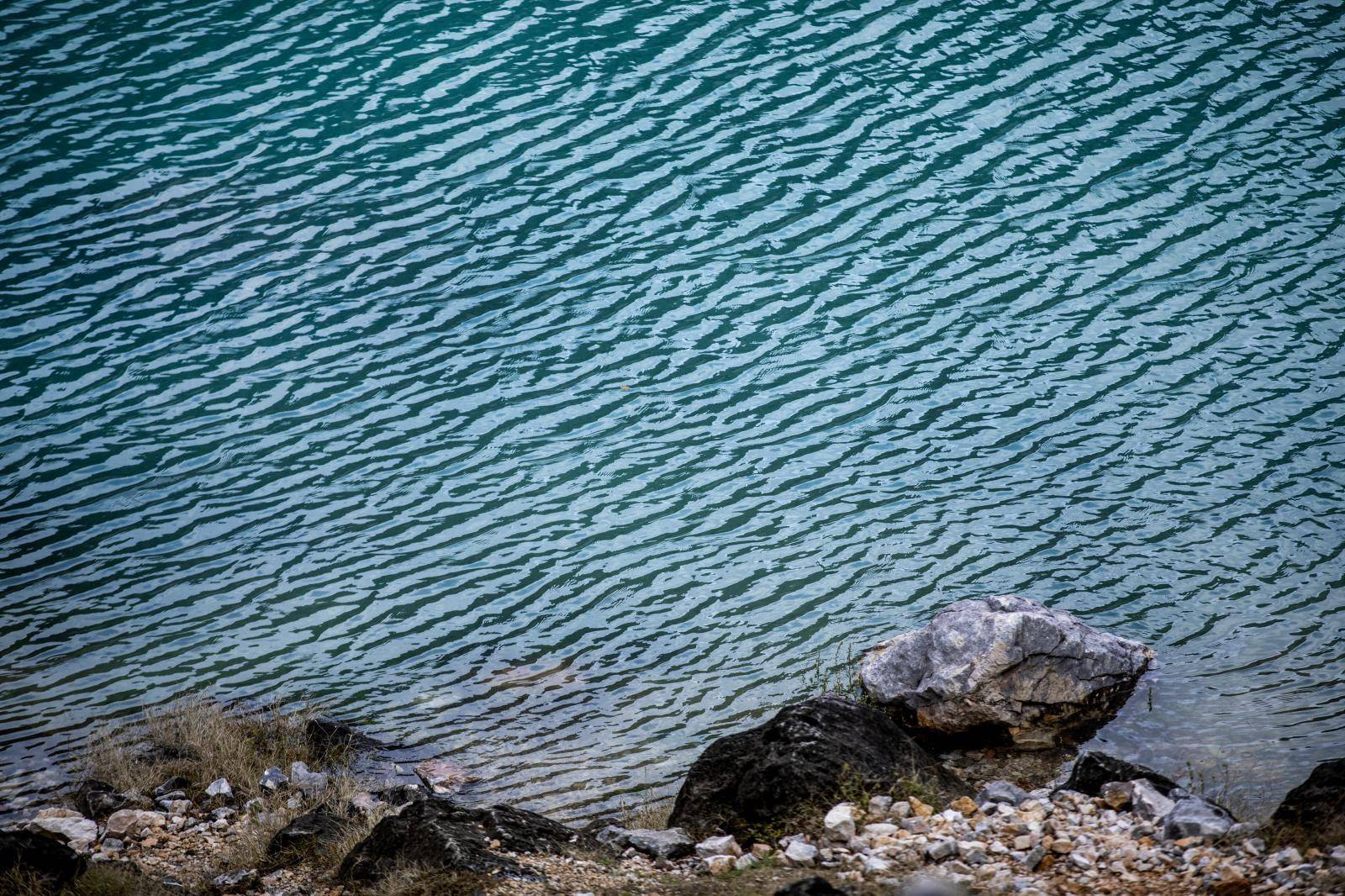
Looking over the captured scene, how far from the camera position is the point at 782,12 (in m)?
31.8

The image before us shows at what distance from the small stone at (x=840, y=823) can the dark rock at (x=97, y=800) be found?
7766mm

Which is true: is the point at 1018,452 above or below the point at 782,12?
below

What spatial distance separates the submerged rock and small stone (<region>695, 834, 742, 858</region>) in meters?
4.50

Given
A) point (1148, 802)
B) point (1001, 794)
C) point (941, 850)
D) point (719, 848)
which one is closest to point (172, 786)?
point (719, 848)

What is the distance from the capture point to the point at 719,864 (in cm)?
972

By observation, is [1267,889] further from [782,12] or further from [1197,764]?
[782,12]

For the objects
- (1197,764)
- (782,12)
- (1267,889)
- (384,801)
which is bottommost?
(1197,764)

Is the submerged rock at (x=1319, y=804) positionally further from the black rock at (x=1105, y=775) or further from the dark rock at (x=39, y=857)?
the dark rock at (x=39, y=857)

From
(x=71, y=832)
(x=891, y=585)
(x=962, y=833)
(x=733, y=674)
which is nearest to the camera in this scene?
(x=962, y=833)

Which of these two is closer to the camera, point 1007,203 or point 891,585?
point 891,585

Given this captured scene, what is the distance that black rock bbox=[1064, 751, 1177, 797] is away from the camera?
10.5 meters

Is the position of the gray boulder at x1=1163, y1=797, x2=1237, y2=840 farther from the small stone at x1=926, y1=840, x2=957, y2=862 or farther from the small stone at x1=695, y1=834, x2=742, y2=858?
the small stone at x1=695, y1=834, x2=742, y2=858

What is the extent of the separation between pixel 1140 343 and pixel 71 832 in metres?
17.8

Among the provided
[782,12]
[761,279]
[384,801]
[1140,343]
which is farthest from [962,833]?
[782,12]
